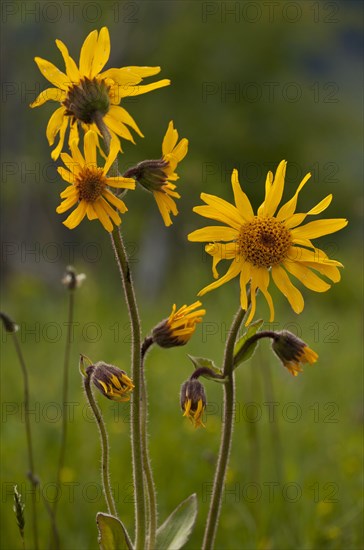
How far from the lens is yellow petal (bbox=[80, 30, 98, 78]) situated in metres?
1.93

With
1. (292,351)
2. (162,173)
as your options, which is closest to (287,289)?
(292,351)

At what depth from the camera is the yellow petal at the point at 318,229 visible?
191cm

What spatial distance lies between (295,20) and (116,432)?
36.4ft

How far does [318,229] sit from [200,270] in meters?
5.86

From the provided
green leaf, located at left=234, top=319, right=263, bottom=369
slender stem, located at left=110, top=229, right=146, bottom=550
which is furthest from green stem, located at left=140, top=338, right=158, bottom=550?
green leaf, located at left=234, top=319, right=263, bottom=369

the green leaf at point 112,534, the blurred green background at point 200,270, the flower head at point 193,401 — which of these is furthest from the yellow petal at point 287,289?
the blurred green background at point 200,270

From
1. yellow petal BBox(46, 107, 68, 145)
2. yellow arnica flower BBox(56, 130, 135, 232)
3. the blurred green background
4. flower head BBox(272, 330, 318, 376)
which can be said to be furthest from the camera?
the blurred green background

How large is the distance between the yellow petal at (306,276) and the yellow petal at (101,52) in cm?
73

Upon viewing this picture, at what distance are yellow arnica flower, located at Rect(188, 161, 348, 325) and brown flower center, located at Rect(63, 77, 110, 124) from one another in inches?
15.3

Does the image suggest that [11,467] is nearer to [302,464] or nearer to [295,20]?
[302,464]

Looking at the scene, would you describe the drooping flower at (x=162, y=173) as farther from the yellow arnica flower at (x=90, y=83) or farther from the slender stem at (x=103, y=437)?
the slender stem at (x=103, y=437)

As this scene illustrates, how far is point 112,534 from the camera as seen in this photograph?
189 cm

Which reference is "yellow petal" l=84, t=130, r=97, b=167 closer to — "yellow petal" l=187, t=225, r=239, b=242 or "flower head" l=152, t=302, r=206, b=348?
"yellow petal" l=187, t=225, r=239, b=242

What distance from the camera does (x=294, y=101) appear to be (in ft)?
41.7
